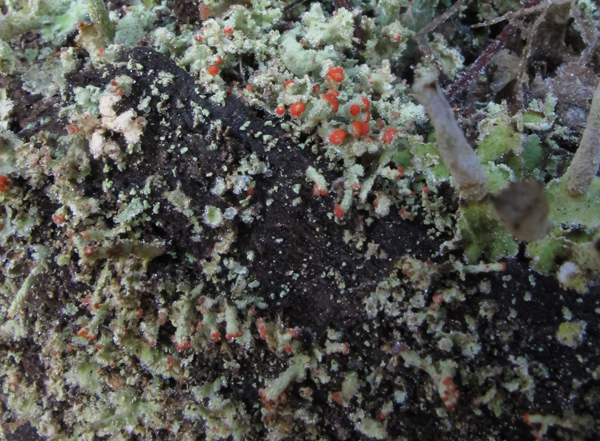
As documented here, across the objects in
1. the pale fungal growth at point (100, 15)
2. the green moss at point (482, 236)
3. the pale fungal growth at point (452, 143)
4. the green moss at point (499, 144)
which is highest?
the pale fungal growth at point (100, 15)

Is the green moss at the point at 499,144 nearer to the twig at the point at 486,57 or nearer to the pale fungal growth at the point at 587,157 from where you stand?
the pale fungal growth at the point at 587,157

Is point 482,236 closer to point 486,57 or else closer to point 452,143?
point 452,143

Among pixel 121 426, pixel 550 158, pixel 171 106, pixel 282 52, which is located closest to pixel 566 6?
pixel 550 158

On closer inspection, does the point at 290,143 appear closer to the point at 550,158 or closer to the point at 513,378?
the point at 550,158

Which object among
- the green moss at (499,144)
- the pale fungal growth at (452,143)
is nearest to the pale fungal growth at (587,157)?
the green moss at (499,144)

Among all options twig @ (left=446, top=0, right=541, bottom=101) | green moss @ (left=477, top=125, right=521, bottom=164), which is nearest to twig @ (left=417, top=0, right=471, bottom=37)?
twig @ (left=446, top=0, right=541, bottom=101)

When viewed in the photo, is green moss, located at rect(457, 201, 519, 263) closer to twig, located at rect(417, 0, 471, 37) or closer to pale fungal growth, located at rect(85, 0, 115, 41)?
twig, located at rect(417, 0, 471, 37)
